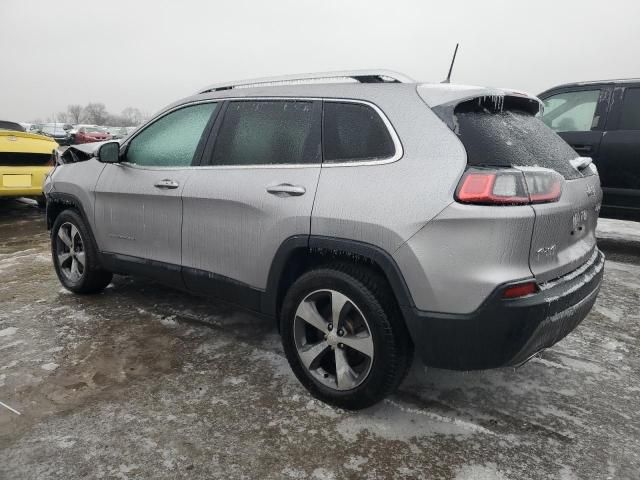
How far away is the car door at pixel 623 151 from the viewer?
17.4ft

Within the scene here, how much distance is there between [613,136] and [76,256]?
552 centimetres

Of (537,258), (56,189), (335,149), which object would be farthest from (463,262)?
(56,189)

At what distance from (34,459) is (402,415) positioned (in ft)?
5.48

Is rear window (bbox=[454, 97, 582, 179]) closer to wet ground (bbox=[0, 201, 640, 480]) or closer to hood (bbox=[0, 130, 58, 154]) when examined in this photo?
wet ground (bbox=[0, 201, 640, 480])

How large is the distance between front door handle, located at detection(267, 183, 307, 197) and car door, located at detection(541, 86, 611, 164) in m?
3.97

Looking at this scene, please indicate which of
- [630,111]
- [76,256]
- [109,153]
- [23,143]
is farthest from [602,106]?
[23,143]

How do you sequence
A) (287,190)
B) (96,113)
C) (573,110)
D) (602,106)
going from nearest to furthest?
(287,190), (602,106), (573,110), (96,113)

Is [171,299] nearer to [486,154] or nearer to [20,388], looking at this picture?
[20,388]

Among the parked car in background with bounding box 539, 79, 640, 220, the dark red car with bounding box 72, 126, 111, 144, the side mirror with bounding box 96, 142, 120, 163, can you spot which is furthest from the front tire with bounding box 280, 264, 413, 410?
the dark red car with bounding box 72, 126, 111, 144

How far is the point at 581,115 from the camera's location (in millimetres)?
5734

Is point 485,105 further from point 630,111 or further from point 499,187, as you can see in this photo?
point 630,111

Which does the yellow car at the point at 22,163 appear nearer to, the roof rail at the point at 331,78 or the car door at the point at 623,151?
the roof rail at the point at 331,78

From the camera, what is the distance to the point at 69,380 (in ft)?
9.07

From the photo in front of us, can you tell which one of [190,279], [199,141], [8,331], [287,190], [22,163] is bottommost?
[8,331]
